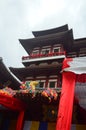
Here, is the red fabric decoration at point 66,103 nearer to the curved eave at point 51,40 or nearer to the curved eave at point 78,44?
the curved eave at point 51,40

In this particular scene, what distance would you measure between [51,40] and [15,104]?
1259cm

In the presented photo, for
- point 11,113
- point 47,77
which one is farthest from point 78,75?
point 47,77

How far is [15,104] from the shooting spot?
507 inches

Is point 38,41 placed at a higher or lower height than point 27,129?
higher

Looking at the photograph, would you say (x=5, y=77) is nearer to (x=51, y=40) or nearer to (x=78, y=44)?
(x=51, y=40)

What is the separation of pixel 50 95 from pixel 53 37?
12.7m

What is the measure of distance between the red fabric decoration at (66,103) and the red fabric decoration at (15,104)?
4619 millimetres

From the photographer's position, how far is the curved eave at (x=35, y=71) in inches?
791

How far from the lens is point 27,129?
44.6 feet

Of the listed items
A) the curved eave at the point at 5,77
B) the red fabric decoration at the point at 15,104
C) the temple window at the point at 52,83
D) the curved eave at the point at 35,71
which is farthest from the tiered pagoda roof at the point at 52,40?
the red fabric decoration at the point at 15,104

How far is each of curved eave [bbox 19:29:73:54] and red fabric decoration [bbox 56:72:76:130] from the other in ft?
45.8

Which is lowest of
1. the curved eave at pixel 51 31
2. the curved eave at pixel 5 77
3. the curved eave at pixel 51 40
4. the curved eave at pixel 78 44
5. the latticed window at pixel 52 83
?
the latticed window at pixel 52 83

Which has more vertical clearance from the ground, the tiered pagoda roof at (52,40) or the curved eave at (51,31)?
the curved eave at (51,31)

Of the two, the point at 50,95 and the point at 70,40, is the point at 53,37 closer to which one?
the point at 70,40
